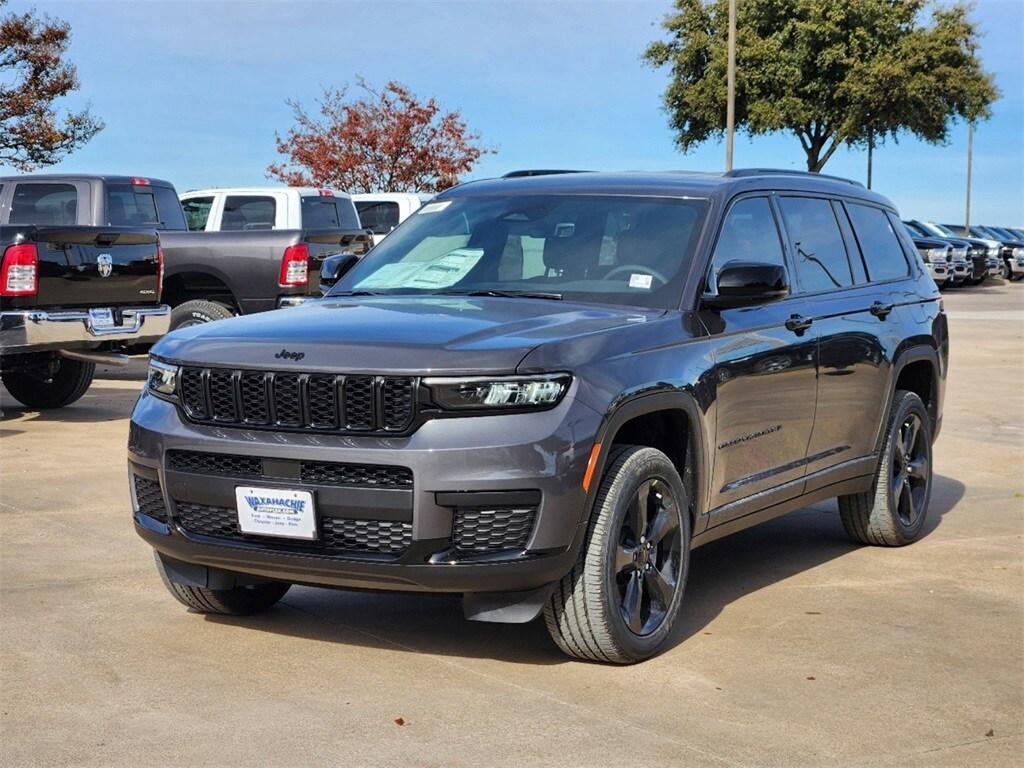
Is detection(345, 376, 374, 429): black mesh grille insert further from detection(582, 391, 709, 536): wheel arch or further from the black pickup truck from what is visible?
the black pickup truck

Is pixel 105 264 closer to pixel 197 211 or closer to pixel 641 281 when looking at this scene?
pixel 197 211

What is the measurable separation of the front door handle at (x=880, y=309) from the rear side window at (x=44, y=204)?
8897mm

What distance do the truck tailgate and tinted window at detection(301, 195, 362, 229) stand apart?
4.47m

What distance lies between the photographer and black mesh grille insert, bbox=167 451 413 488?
4.94 m

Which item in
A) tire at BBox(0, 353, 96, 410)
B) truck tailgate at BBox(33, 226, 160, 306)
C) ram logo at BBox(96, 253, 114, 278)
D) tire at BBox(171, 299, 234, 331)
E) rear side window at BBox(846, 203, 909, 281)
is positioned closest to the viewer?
rear side window at BBox(846, 203, 909, 281)

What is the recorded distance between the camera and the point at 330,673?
17.4ft

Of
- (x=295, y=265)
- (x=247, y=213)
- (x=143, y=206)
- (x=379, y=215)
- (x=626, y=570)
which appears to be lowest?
(x=626, y=570)

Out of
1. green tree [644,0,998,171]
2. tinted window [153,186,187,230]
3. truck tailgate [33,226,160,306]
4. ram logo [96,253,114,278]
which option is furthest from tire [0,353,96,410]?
green tree [644,0,998,171]

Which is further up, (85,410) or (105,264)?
(105,264)

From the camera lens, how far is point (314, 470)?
16.5 ft

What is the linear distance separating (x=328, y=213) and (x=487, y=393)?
13.1 m

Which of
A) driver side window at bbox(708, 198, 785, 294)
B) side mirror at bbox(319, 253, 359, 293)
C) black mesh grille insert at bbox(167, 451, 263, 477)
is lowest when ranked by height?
black mesh grille insert at bbox(167, 451, 263, 477)

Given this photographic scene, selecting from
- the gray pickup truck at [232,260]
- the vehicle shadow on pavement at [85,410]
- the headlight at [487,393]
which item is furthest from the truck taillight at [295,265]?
the headlight at [487,393]

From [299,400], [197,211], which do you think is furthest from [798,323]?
[197,211]
